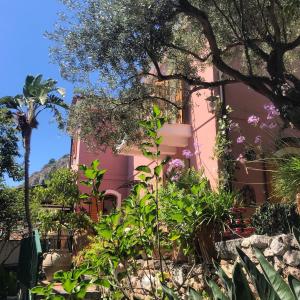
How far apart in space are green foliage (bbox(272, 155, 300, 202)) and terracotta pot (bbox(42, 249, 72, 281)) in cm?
658

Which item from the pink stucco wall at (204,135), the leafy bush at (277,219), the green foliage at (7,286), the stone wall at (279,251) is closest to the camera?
the stone wall at (279,251)

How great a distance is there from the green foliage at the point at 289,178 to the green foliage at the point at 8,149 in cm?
1019

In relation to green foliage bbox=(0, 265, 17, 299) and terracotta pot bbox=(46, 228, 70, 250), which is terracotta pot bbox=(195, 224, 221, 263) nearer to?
green foliage bbox=(0, 265, 17, 299)

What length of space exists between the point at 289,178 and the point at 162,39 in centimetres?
337

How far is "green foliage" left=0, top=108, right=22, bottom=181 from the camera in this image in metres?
13.1

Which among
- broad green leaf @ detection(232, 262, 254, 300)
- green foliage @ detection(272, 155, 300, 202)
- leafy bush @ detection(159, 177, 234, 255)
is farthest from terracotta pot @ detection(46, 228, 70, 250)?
broad green leaf @ detection(232, 262, 254, 300)

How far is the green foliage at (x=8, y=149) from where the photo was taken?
13.1 metres

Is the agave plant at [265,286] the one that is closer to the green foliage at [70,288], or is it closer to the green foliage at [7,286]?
the green foliage at [70,288]

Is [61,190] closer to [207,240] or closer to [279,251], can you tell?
[207,240]

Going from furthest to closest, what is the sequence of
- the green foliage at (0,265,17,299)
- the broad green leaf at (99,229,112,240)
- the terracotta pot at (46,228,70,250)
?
1. the terracotta pot at (46,228,70,250)
2. the green foliage at (0,265,17,299)
3. the broad green leaf at (99,229,112,240)

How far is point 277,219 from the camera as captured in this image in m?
5.25

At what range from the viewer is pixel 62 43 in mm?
7766

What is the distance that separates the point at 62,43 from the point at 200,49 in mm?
3314

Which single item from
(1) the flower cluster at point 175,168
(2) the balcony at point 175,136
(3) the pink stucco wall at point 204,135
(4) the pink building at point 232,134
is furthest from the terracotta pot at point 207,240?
(2) the balcony at point 175,136
